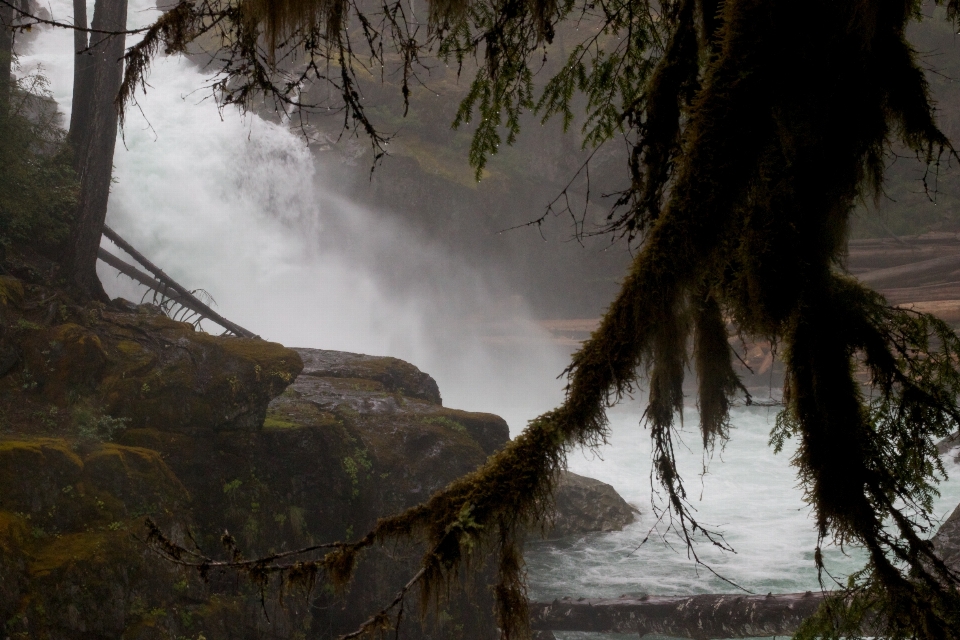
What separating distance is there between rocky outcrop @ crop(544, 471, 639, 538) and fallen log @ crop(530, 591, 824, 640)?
135 inches

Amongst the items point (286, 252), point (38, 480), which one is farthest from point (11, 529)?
point (286, 252)

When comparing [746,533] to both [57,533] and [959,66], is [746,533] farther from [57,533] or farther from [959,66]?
[959,66]

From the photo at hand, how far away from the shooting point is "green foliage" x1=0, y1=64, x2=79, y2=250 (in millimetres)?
8031

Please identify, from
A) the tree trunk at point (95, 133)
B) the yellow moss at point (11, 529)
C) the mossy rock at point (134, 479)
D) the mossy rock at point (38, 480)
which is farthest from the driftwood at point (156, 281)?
the yellow moss at point (11, 529)

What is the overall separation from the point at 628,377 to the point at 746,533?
1042 cm

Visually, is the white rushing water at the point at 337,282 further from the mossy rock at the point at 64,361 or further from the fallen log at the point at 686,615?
the mossy rock at the point at 64,361

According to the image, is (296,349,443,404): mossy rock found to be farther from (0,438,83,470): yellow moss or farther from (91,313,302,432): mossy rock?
(0,438,83,470): yellow moss

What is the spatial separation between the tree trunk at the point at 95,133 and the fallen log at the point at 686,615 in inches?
274

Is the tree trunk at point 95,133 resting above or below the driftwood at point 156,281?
above

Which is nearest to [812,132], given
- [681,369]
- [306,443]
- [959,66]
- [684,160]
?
[684,160]

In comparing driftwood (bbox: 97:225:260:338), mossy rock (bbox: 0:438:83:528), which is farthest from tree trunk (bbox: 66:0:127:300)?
mossy rock (bbox: 0:438:83:528)

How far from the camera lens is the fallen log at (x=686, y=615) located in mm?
6625

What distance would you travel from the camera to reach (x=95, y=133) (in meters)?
8.88

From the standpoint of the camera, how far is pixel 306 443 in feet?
26.5
